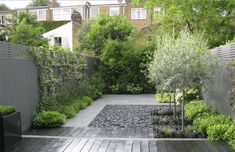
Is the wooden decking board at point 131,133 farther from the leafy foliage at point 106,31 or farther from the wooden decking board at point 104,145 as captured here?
the leafy foliage at point 106,31

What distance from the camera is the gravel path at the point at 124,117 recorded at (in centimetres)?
1003

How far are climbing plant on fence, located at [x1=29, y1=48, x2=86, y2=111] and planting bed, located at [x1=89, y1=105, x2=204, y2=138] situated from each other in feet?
4.70

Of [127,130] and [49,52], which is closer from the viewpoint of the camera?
[127,130]

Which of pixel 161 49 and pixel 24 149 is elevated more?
pixel 161 49

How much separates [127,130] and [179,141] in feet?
5.78

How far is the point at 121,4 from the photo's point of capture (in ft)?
124

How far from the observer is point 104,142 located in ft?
25.4

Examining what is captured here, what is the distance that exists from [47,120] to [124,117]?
2.75 m

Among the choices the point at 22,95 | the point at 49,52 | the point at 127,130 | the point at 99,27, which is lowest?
the point at 127,130

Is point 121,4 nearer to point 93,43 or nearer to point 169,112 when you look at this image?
point 93,43

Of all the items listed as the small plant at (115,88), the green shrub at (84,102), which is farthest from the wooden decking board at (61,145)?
the small plant at (115,88)

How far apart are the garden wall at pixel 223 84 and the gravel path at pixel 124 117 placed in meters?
1.89

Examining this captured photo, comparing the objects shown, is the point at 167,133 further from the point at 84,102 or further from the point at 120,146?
the point at 84,102

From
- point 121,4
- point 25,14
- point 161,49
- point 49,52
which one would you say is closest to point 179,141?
point 161,49
